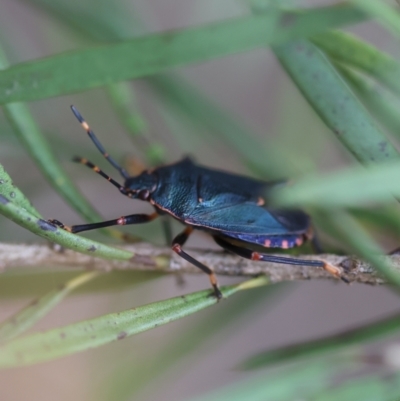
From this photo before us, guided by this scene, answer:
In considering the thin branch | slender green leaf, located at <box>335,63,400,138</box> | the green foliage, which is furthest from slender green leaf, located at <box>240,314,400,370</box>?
slender green leaf, located at <box>335,63,400,138</box>

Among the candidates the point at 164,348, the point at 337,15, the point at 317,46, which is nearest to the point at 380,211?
the point at 317,46

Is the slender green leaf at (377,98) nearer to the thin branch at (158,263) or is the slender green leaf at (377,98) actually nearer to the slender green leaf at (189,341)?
the thin branch at (158,263)

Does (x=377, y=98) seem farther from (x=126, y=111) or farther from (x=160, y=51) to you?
(x=126, y=111)

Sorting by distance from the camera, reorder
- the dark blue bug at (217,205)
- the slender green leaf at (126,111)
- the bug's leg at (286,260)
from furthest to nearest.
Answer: the dark blue bug at (217,205), the slender green leaf at (126,111), the bug's leg at (286,260)

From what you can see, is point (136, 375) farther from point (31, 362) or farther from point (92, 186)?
point (92, 186)

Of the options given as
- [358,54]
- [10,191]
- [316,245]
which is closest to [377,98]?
[358,54]

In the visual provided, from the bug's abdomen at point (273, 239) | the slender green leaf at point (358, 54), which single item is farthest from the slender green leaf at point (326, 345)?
the slender green leaf at point (358, 54)

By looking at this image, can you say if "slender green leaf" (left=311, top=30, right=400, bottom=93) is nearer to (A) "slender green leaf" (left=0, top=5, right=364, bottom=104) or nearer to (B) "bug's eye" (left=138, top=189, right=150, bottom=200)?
(A) "slender green leaf" (left=0, top=5, right=364, bottom=104)
